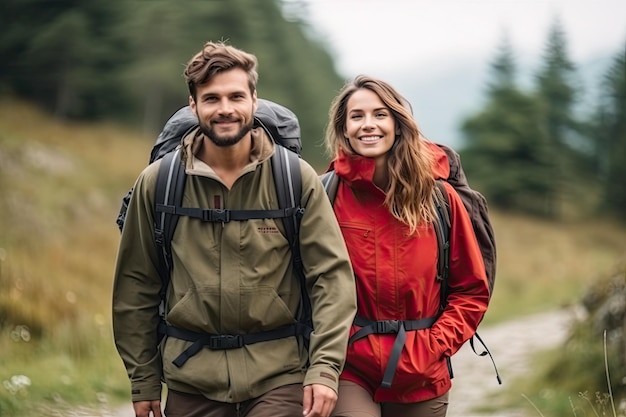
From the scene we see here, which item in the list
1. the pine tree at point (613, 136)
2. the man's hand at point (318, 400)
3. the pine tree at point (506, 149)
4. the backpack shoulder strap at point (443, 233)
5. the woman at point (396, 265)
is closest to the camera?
the man's hand at point (318, 400)

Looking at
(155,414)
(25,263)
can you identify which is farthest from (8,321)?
(155,414)

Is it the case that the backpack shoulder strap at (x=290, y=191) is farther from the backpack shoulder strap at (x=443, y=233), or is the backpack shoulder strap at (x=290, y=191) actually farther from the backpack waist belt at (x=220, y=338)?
the backpack shoulder strap at (x=443, y=233)

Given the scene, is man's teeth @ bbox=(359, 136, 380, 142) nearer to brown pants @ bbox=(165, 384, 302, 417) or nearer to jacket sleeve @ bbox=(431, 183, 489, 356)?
jacket sleeve @ bbox=(431, 183, 489, 356)

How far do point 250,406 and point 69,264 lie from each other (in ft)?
33.2

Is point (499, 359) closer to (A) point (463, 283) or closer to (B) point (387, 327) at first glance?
(A) point (463, 283)

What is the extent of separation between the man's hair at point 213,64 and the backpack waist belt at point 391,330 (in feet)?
3.98

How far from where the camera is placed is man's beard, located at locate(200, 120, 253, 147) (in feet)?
12.4

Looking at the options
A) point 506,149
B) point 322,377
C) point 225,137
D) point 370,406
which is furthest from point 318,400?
point 506,149

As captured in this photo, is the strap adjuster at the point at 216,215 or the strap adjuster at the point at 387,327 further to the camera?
the strap adjuster at the point at 387,327

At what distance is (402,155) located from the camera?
13.9 ft

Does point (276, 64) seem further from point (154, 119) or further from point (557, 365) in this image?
point (557, 365)

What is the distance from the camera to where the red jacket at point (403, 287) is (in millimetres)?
4066

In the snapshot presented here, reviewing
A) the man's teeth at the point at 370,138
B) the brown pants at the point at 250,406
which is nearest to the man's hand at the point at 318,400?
the brown pants at the point at 250,406

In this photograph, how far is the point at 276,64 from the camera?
36.1 m
